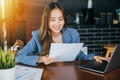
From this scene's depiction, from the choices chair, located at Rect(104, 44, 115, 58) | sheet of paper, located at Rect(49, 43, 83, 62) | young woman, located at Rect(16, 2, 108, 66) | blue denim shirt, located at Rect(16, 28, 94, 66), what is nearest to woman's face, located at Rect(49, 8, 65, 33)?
young woman, located at Rect(16, 2, 108, 66)

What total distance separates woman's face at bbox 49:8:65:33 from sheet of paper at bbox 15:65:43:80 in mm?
446

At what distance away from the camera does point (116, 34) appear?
13.1 feet

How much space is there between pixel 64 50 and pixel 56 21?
0.32m

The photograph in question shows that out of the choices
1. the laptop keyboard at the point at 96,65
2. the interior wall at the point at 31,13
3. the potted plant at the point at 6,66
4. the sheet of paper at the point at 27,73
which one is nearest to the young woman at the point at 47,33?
the laptop keyboard at the point at 96,65

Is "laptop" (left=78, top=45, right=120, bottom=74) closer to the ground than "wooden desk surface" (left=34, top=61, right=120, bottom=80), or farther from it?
farther from it

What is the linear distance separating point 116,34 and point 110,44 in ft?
0.66

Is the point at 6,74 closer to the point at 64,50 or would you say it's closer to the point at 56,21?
the point at 64,50

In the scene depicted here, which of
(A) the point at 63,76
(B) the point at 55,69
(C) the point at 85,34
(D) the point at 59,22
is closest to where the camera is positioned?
(A) the point at 63,76

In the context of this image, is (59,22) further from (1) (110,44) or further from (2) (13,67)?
(1) (110,44)

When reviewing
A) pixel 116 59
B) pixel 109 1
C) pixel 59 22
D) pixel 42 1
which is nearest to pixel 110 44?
pixel 109 1

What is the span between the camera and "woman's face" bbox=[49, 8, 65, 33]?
1874mm

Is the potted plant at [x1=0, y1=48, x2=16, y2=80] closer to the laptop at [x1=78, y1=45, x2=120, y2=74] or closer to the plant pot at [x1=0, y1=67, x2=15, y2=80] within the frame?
the plant pot at [x1=0, y1=67, x2=15, y2=80]

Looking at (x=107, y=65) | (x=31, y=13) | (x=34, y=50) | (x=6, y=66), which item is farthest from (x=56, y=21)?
(x=31, y=13)

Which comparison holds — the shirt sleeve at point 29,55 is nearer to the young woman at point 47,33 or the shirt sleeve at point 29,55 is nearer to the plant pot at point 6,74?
the young woman at point 47,33
